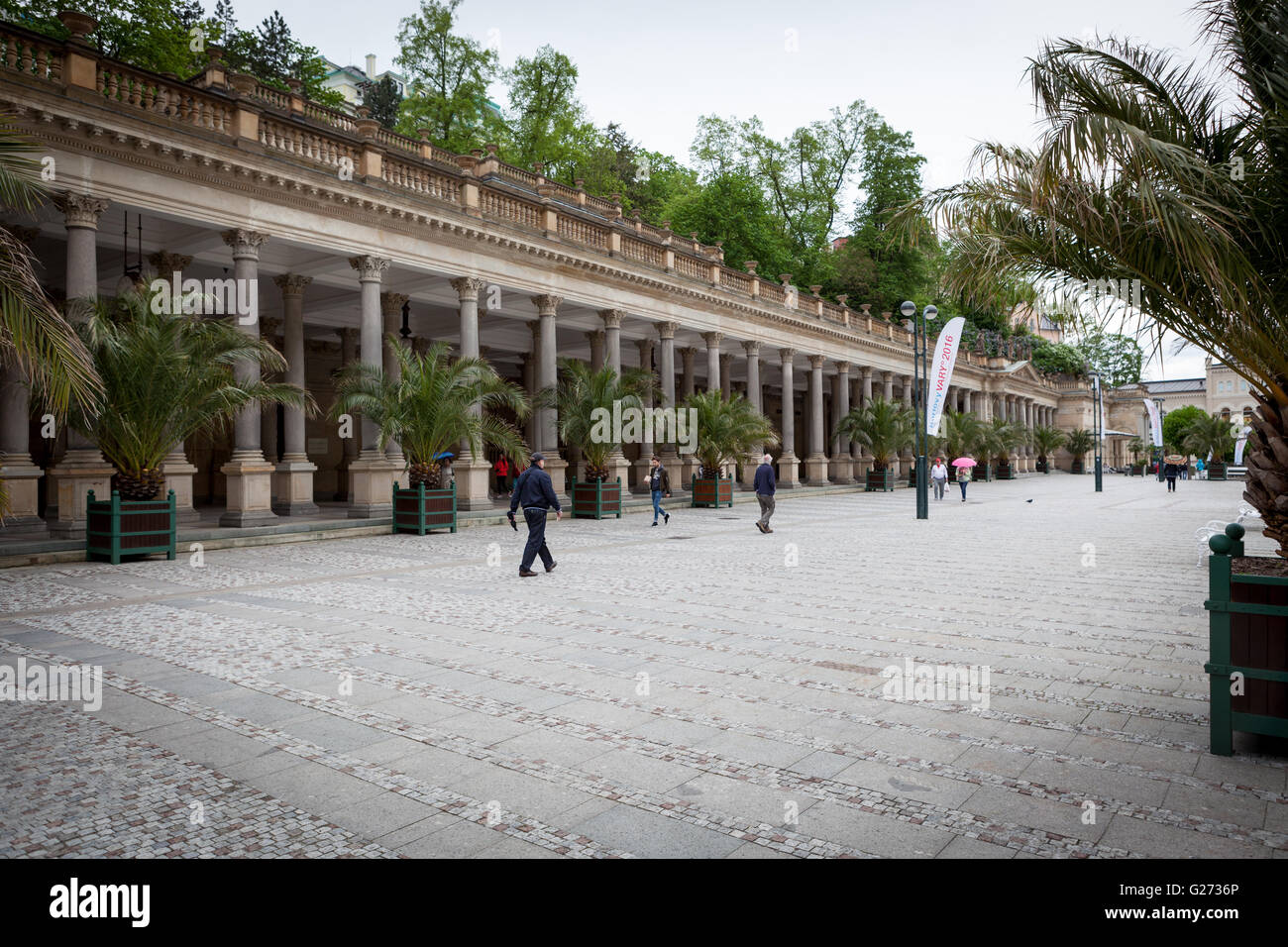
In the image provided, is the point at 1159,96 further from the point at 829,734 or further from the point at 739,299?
the point at 739,299

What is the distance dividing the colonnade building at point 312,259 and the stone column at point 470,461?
0.06 meters

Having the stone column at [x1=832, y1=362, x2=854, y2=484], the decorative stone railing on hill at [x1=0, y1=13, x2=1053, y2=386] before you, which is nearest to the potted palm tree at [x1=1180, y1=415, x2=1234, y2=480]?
the stone column at [x1=832, y1=362, x2=854, y2=484]

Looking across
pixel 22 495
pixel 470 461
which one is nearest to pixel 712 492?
pixel 470 461

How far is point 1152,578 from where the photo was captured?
10.5m

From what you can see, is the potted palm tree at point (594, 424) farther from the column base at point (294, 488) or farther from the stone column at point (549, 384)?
the column base at point (294, 488)

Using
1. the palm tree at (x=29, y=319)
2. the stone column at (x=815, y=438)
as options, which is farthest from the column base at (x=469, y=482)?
the stone column at (x=815, y=438)

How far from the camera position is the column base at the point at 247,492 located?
665 inches

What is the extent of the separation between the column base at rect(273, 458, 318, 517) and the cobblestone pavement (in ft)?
29.0

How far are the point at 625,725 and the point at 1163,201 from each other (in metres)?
4.75

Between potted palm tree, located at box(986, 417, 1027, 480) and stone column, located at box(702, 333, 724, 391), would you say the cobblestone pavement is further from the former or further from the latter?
potted palm tree, located at box(986, 417, 1027, 480)

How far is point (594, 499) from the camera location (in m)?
22.9

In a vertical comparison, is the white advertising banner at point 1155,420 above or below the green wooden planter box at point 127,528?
above

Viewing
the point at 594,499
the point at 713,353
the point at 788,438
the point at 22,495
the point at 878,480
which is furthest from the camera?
the point at 878,480

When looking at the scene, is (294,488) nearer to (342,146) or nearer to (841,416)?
(342,146)
